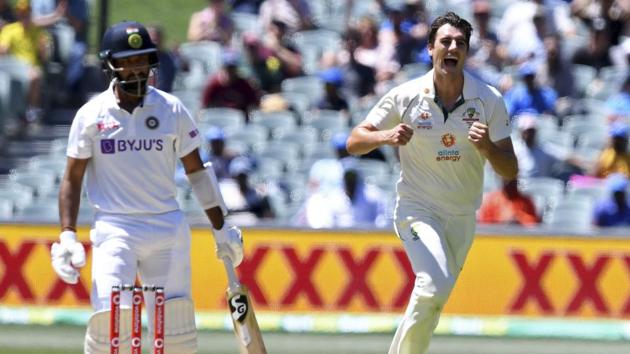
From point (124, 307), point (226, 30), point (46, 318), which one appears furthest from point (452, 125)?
point (226, 30)

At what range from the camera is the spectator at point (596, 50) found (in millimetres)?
13055

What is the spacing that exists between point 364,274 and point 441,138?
384cm

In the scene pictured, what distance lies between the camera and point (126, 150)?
676cm

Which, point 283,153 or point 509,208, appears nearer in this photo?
point 509,208

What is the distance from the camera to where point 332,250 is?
10.9 metres

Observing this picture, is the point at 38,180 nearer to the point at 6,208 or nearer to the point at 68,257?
the point at 6,208

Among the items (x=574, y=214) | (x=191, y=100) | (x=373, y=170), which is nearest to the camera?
(x=574, y=214)

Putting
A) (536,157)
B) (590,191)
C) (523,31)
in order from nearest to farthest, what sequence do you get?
(590,191) → (536,157) → (523,31)

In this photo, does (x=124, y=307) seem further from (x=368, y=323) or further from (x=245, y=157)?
(x=245, y=157)

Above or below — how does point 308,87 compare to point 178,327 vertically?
below

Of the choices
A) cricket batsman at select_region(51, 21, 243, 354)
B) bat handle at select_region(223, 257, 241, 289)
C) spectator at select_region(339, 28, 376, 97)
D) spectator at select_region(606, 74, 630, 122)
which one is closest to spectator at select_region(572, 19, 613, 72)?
spectator at select_region(606, 74, 630, 122)

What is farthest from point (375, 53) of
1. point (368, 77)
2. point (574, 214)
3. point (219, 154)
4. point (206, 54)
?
point (574, 214)

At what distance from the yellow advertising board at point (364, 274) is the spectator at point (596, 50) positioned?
3.02 meters

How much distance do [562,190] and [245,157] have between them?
2.71 m
